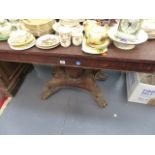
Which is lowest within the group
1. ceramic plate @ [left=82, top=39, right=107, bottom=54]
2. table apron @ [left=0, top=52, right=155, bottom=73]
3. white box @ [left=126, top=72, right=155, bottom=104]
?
white box @ [left=126, top=72, right=155, bottom=104]

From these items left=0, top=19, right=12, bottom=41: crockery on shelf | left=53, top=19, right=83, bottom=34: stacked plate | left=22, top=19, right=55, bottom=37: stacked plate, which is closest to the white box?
left=53, top=19, right=83, bottom=34: stacked plate

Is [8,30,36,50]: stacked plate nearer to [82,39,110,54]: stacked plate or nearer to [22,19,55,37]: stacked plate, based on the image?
[22,19,55,37]: stacked plate

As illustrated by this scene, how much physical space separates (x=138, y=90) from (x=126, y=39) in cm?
55

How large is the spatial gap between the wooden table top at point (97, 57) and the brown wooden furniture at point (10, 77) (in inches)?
16.4

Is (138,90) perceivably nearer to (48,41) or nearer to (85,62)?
(85,62)

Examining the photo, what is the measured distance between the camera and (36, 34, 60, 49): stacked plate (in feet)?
3.17

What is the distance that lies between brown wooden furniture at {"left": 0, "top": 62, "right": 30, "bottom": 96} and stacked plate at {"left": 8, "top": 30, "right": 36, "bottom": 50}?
0.46 metres

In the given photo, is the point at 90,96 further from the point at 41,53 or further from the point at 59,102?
the point at 41,53

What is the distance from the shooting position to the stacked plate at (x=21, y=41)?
38.4 inches

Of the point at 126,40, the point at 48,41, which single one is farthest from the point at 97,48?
the point at 48,41

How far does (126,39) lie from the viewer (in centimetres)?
87

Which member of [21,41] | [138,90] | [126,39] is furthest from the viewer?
[138,90]

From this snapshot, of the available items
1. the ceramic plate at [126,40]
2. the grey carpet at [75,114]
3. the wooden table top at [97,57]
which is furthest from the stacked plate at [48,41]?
the grey carpet at [75,114]
